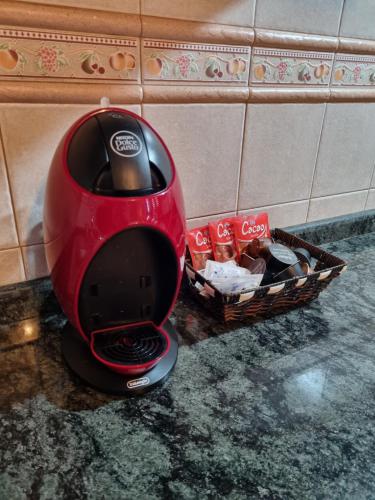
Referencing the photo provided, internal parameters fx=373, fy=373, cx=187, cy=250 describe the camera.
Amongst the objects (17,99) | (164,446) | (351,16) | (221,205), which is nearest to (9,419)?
(164,446)

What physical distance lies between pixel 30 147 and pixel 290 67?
1.84 feet

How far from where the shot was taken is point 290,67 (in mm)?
798

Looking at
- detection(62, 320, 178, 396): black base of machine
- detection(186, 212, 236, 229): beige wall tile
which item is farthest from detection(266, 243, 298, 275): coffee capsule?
detection(62, 320, 178, 396): black base of machine

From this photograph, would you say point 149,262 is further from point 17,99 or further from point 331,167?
point 331,167

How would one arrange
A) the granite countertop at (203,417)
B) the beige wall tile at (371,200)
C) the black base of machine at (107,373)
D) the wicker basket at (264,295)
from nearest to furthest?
the granite countertop at (203,417) → the black base of machine at (107,373) → the wicker basket at (264,295) → the beige wall tile at (371,200)

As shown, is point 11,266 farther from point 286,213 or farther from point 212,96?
point 286,213

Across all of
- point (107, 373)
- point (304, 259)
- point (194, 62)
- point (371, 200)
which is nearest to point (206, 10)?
point (194, 62)

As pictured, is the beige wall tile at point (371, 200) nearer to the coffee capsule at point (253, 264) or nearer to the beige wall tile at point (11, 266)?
the coffee capsule at point (253, 264)

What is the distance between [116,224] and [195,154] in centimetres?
36

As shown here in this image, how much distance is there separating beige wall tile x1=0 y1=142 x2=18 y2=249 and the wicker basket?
31 centimetres

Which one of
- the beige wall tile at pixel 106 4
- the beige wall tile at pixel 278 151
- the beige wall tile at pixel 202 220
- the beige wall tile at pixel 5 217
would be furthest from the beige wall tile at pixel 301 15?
the beige wall tile at pixel 5 217

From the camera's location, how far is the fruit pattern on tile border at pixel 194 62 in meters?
0.64

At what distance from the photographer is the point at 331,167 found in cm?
99

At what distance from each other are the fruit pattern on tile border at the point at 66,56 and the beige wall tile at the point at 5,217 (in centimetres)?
14
